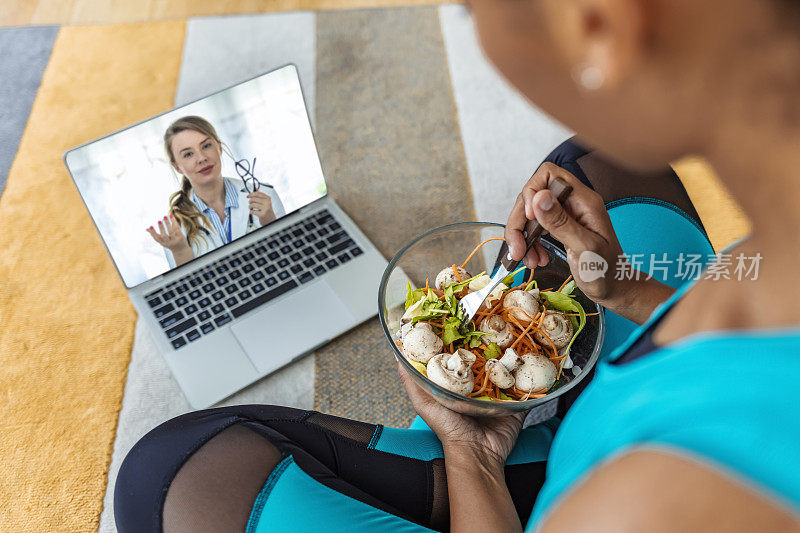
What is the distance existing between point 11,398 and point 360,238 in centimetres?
59

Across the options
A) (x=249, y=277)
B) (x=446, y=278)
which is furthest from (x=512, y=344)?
(x=249, y=277)

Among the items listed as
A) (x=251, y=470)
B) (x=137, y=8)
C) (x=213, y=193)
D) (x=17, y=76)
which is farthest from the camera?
(x=137, y=8)

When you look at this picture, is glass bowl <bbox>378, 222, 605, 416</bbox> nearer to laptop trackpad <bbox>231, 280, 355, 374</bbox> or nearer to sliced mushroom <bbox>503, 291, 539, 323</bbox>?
sliced mushroom <bbox>503, 291, 539, 323</bbox>

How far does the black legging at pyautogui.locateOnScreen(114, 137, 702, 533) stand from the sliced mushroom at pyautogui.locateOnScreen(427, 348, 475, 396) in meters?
0.10

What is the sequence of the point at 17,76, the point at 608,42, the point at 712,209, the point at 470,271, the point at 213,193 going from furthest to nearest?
the point at 17,76
the point at 712,209
the point at 213,193
the point at 470,271
the point at 608,42

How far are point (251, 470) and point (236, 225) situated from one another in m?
0.48

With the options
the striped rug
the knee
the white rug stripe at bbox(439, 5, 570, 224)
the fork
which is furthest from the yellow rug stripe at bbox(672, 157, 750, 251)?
the knee

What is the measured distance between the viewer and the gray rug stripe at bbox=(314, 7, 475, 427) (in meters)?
0.96

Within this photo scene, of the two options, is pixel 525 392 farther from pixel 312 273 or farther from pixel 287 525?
pixel 312 273

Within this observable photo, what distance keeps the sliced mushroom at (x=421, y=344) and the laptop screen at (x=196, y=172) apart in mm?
434

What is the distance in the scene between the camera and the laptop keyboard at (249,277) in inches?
37.5

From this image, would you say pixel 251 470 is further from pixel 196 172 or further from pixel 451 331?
pixel 196 172

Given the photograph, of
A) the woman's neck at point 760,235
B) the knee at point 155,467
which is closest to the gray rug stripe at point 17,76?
the knee at point 155,467

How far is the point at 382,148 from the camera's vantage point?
127cm
